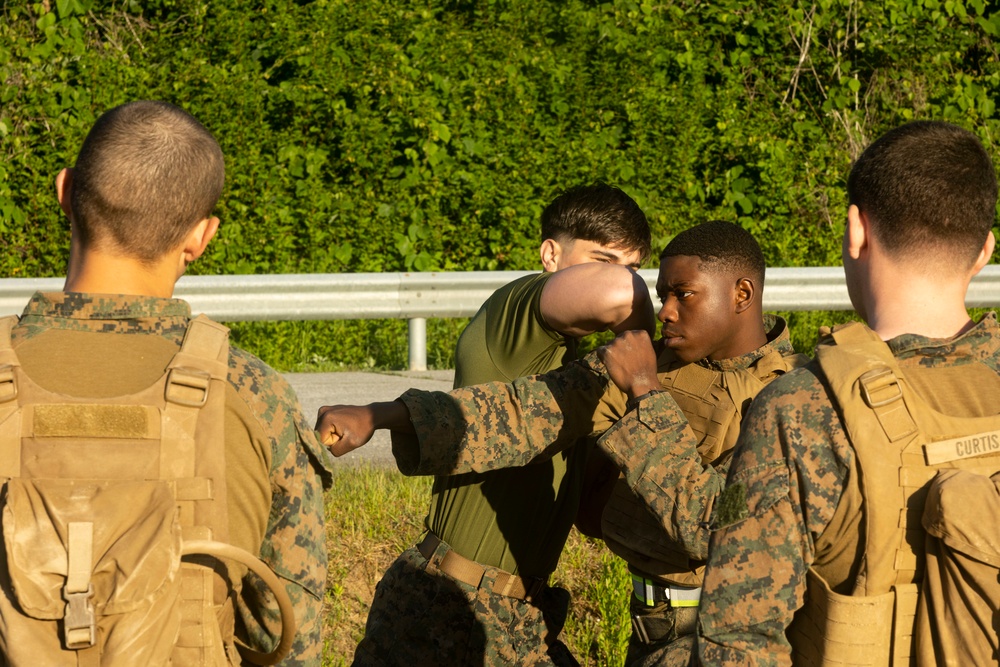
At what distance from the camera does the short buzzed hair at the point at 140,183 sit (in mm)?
2240

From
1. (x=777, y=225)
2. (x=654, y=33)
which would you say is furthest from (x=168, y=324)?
(x=654, y=33)

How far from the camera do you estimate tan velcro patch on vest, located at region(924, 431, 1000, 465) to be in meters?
2.10

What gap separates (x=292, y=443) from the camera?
2.32 m

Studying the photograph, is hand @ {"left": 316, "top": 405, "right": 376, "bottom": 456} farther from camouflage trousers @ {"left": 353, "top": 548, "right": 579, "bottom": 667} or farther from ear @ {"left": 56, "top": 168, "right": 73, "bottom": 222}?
ear @ {"left": 56, "top": 168, "right": 73, "bottom": 222}

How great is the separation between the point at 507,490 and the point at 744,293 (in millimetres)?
819

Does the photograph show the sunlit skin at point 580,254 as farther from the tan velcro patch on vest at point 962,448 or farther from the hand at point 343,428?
the tan velcro patch on vest at point 962,448

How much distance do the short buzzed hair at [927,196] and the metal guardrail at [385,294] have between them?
4862mm

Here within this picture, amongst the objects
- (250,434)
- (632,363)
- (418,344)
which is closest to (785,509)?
(632,363)

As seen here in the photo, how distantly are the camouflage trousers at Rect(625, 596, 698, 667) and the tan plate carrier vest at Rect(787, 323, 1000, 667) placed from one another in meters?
0.97

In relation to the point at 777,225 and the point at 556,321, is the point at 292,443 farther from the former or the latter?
the point at 777,225

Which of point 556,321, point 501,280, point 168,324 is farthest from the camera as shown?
point 501,280

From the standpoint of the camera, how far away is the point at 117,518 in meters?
2.11

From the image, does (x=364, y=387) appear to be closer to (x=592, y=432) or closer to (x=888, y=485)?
(x=592, y=432)

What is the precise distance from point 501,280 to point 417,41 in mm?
4316
